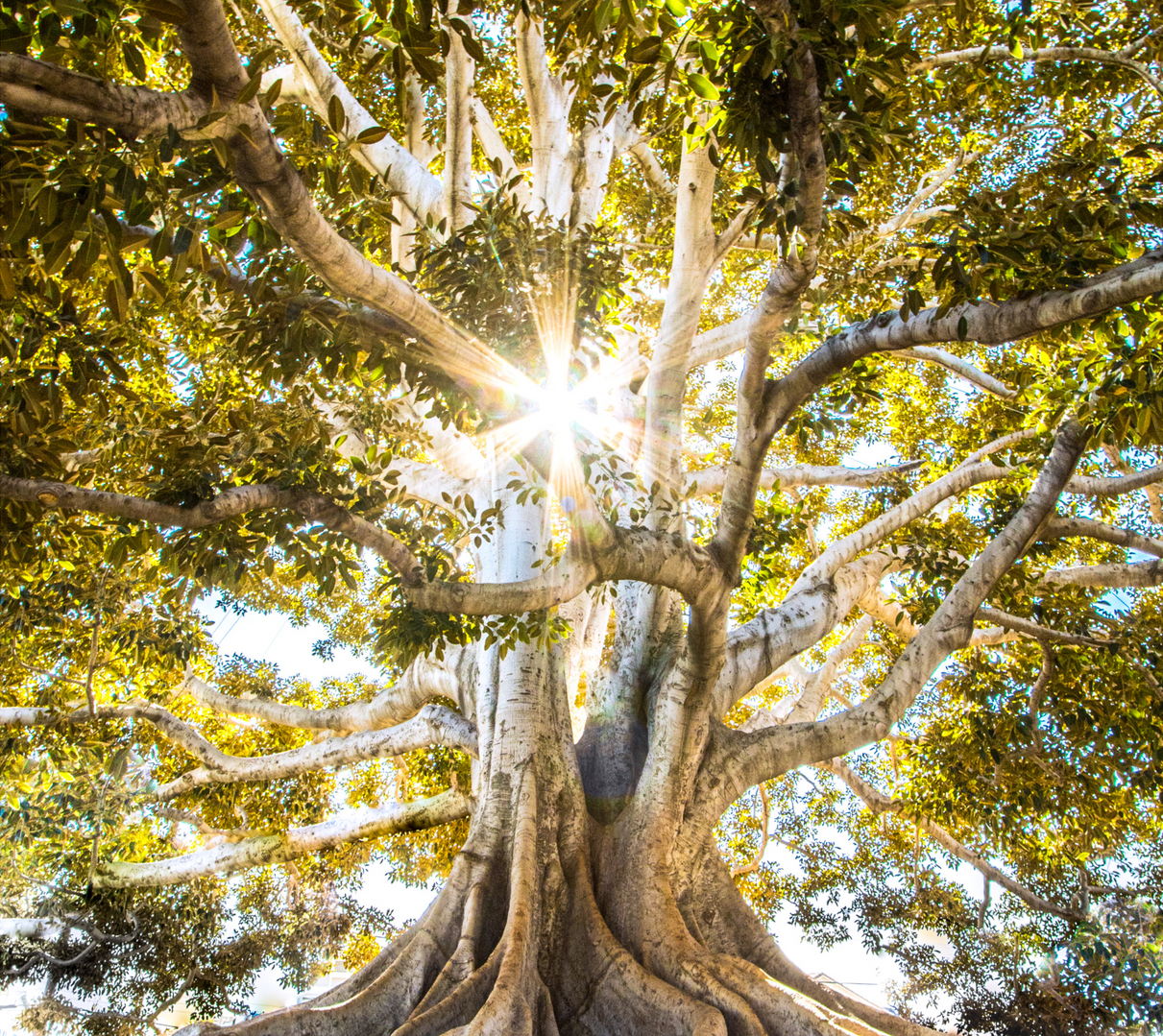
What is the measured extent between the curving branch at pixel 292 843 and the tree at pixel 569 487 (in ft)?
0.11

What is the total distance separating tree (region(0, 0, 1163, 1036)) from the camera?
8.45 ft

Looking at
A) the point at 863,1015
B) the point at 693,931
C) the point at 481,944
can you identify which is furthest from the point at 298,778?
the point at 863,1015

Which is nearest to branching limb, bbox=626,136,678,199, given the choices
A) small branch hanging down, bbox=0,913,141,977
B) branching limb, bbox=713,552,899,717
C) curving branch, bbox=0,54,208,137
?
branching limb, bbox=713,552,899,717

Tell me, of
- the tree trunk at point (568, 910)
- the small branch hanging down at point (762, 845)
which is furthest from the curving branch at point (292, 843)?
the small branch hanging down at point (762, 845)

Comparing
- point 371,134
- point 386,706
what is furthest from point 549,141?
point 386,706

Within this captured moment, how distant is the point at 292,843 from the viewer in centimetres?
630

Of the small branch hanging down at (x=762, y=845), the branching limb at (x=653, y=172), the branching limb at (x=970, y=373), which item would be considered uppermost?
the branching limb at (x=653, y=172)

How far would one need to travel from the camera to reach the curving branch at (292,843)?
6070 millimetres

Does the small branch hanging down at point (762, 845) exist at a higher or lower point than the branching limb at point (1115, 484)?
lower

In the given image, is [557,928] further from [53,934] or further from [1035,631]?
[53,934]

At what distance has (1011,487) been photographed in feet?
19.5

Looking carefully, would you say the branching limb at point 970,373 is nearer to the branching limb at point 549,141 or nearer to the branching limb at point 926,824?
the branching limb at point 549,141

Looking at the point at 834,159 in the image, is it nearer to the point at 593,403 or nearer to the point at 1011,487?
the point at 593,403

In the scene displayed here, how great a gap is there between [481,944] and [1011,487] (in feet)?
16.0
